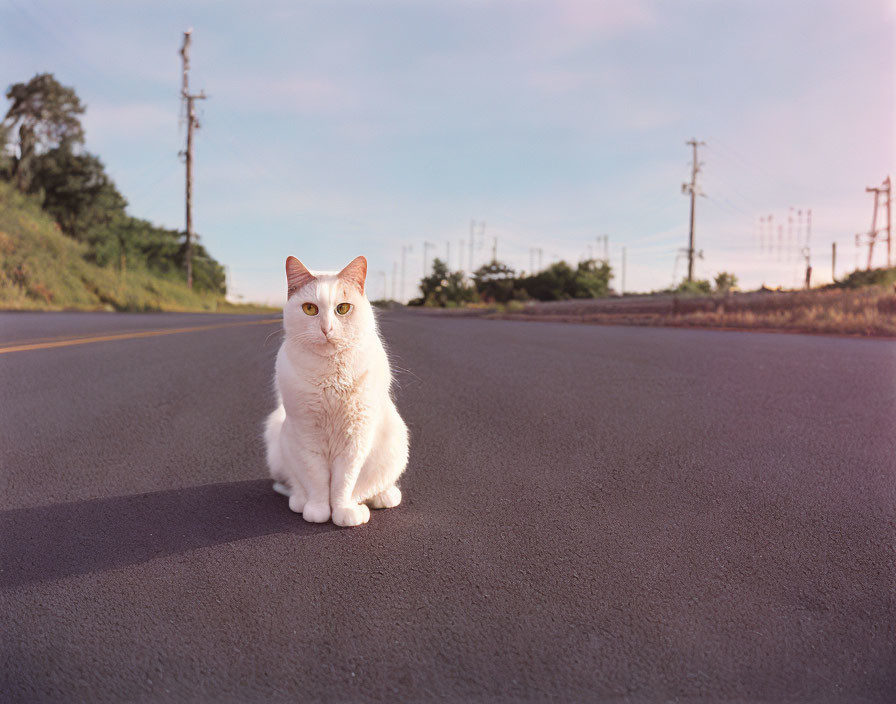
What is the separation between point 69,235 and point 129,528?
3492cm

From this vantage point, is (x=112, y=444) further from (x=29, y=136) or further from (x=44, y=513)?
(x=29, y=136)

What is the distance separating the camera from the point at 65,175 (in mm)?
30641

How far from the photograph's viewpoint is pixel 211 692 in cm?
142

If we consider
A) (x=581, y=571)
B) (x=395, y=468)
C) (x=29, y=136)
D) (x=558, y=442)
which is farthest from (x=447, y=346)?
(x=29, y=136)

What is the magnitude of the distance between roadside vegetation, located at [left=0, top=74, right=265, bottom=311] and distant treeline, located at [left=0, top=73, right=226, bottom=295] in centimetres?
5

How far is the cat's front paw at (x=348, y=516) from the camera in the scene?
2299 mm

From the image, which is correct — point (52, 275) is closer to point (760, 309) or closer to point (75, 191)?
point (75, 191)

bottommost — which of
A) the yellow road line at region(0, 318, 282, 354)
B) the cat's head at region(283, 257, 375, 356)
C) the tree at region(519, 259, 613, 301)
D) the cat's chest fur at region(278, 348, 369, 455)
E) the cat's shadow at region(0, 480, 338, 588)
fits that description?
the cat's shadow at region(0, 480, 338, 588)

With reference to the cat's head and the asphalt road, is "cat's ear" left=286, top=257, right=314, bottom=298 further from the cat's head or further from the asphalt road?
the asphalt road

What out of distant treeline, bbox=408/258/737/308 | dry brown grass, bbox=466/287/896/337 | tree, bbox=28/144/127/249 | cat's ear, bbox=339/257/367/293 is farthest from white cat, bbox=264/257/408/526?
distant treeline, bbox=408/258/737/308

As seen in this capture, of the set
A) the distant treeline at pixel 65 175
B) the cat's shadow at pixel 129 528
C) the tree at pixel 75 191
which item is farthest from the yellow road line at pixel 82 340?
the tree at pixel 75 191

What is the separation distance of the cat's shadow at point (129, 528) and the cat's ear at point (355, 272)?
996 mm

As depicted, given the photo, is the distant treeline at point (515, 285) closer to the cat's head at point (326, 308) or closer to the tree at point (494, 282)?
the tree at point (494, 282)

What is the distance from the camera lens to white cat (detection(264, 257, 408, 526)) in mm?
2260
